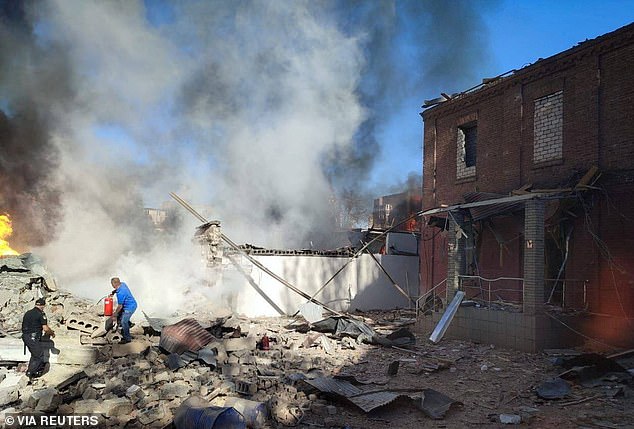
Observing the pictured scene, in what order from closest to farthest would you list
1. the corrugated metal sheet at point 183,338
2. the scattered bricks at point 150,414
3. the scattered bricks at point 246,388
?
the scattered bricks at point 150,414, the scattered bricks at point 246,388, the corrugated metal sheet at point 183,338

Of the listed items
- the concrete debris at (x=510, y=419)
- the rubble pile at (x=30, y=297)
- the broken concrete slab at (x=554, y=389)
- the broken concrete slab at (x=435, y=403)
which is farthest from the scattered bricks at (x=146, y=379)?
the broken concrete slab at (x=554, y=389)

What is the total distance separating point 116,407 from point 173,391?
0.86 m

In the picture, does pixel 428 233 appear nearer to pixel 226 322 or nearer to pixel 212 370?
pixel 226 322

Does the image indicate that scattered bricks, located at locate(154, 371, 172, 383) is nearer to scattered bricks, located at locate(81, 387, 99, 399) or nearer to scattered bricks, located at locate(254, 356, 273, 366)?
scattered bricks, located at locate(81, 387, 99, 399)

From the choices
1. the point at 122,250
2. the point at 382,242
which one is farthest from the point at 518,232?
the point at 122,250

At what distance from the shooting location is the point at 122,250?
1653 cm

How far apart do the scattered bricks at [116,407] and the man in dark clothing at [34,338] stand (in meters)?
2.57

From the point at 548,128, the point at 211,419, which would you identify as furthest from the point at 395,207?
the point at 211,419

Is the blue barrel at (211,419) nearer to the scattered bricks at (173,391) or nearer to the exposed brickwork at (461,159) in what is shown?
the scattered bricks at (173,391)

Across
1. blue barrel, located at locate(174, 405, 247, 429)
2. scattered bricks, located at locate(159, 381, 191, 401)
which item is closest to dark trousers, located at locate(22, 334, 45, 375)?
scattered bricks, located at locate(159, 381, 191, 401)

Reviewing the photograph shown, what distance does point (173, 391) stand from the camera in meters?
6.52

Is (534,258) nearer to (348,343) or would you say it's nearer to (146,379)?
(348,343)

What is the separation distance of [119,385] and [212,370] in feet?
5.60

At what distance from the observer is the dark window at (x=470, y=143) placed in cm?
1532
